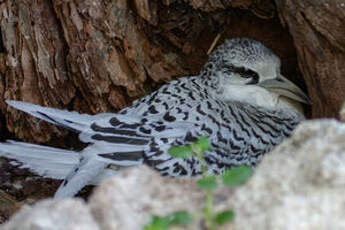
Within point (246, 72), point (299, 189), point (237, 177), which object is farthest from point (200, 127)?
point (299, 189)

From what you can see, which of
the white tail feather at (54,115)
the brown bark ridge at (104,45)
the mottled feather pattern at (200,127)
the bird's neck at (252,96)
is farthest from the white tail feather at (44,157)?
the bird's neck at (252,96)

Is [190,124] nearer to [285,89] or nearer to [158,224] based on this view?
[285,89]

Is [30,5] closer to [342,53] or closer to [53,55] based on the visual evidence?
[53,55]

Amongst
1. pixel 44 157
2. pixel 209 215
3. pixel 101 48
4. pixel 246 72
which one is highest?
pixel 209 215

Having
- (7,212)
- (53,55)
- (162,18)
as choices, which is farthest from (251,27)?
(7,212)

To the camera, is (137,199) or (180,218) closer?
(180,218)

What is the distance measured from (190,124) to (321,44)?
849 millimetres

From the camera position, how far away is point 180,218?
176cm

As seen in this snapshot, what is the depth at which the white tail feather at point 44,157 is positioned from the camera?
367 centimetres

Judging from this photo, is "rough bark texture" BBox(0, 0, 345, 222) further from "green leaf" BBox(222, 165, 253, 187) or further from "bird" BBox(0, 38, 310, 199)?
"green leaf" BBox(222, 165, 253, 187)

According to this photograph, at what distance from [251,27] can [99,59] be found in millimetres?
1087

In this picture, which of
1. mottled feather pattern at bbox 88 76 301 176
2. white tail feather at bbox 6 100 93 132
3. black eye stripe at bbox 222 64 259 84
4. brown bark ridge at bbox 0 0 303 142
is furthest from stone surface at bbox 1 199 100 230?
brown bark ridge at bbox 0 0 303 142

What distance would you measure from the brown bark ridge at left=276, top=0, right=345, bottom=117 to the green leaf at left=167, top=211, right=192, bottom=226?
192cm

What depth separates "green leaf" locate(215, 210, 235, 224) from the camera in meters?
1.73
